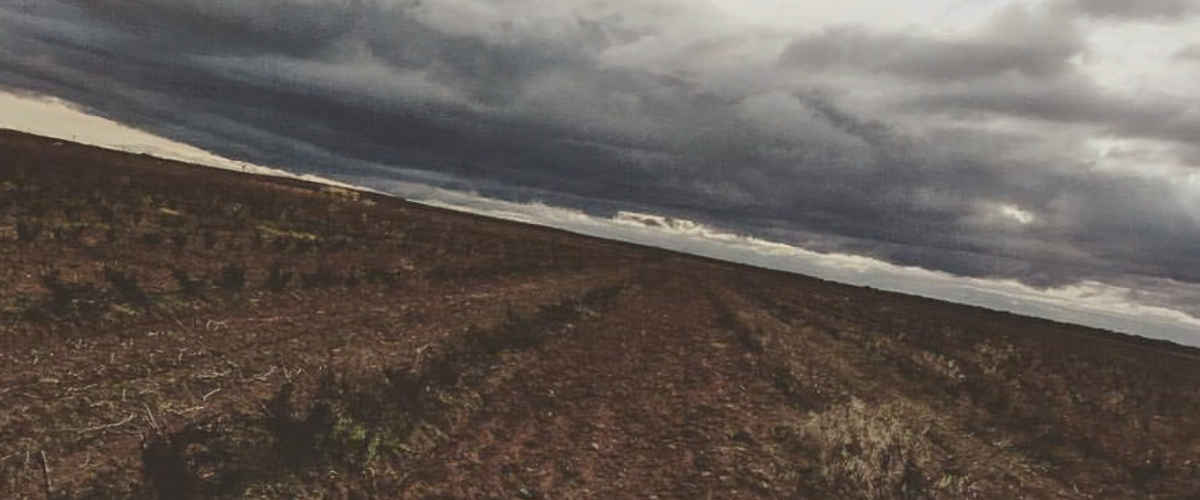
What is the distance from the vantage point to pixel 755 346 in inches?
1262

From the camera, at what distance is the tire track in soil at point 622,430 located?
17062mm

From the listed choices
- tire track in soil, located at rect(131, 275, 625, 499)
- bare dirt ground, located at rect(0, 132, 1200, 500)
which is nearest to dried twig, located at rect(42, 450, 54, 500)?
bare dirt ground, located at rect(0, 132, 1200, 500)

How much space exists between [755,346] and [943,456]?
10674mm

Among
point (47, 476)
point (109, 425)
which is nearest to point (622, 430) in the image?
point (109, 425)

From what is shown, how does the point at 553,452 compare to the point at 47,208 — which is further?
the point at 47,208

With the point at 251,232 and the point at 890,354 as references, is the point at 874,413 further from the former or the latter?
the point at 251,232

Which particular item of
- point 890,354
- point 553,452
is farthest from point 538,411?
point 890,354

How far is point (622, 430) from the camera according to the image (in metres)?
20.5

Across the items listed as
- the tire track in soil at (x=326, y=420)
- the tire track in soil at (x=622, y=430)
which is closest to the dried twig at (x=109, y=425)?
the tire track in soil at (x=326, y=420)

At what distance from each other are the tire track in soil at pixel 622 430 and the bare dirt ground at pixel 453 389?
0.26 ft

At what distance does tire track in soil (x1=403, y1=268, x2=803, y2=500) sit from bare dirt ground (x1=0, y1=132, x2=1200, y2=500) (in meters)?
0.08

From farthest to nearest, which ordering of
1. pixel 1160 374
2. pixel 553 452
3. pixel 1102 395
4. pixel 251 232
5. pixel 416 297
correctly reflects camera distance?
1. pixel 1160 374
2. pixel 251 232
3. pixel 1102 395
4. pixel 416 297
5. pixel 553 452

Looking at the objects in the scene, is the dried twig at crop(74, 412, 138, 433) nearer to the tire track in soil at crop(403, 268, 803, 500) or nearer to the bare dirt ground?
the bare dirt ground

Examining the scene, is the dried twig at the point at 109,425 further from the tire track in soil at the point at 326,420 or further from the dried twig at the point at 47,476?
the dried twig at the point at 47,476
